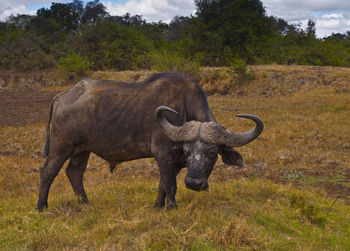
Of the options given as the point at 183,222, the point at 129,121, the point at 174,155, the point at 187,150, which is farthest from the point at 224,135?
the point at 129,121

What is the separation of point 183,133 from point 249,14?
2932 cm

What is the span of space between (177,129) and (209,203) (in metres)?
1.44

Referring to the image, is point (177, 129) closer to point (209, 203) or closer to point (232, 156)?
point (232, 156)

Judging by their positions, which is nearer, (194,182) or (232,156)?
(194,182)

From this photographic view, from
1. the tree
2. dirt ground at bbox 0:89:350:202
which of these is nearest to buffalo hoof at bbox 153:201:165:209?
dirt ground at bbox 0:89:350:202

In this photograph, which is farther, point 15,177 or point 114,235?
point 15,177

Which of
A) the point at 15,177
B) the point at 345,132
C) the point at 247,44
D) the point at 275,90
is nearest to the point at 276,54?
the point at 247,44

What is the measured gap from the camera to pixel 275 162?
8516 millimetres

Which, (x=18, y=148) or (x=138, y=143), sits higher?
(x=138, y=143)

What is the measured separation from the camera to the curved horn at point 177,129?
4.27m

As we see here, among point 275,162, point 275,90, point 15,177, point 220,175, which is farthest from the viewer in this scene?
point 275,90

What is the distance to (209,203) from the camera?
202 inches

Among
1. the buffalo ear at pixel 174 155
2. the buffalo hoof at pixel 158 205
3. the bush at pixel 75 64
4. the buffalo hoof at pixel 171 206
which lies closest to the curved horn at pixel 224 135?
the buffalo ear at pixel 174 155

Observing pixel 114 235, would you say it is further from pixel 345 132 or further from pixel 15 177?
pixel 345 132
